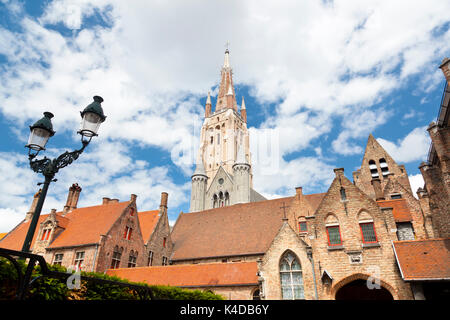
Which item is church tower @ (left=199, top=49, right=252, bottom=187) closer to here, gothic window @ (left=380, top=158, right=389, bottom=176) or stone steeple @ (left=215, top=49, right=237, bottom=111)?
stone steeple @ (left=215, top=49, right=237, bottom=111)

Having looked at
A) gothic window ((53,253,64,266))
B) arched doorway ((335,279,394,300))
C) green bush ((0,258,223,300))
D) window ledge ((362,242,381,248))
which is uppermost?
gothic window ((53,253,64,266))

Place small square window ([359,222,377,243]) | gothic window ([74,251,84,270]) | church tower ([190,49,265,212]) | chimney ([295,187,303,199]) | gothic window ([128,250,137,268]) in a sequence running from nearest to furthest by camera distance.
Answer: small square window ([359,222,377,243]) < gothic window ([74,251,84,270]) < chimney ([295,187,303,199]) < gothic window ([128,250,137,268]) < church tower ([190,49,265,212])

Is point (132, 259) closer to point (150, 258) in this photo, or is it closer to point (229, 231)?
point (150, 258)

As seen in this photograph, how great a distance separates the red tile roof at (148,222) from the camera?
28.8 m

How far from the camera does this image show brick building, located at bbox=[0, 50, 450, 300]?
1465cm

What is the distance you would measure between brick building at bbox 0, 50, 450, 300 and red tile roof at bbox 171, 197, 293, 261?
133mm

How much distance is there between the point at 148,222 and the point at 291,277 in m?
18.1

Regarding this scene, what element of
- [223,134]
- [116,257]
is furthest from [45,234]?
[223,134]

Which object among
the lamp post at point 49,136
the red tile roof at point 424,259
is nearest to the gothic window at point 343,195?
the red tile roof at point 424,259

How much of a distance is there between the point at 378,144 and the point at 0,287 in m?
35.1

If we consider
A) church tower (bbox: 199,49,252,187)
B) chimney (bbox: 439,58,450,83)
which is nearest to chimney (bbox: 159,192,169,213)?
chimney (bbox: 439,58,450,83)

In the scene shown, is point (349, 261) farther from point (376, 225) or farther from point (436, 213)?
point (436, 213)

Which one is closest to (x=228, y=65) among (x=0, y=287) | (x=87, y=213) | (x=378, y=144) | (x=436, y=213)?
(x=378, y=144)

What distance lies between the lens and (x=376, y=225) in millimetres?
15836
